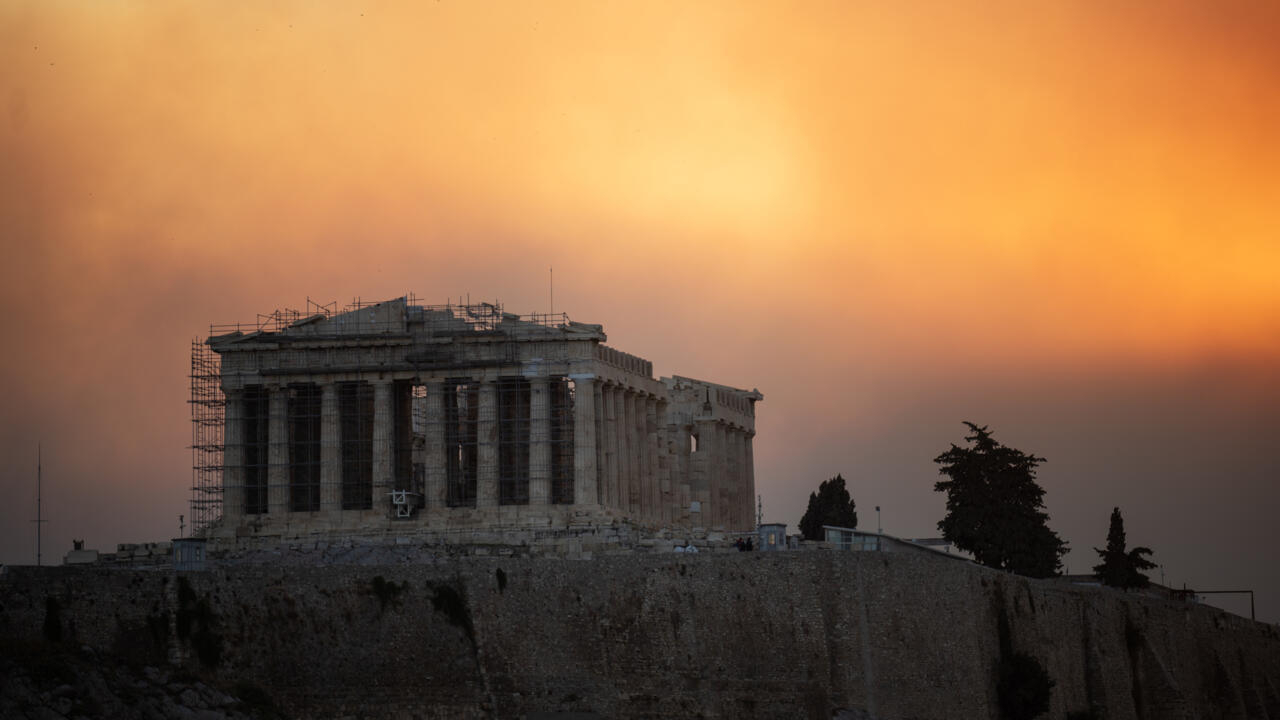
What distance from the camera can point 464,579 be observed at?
73.7 meters

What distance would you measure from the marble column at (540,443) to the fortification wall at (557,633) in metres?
14.3

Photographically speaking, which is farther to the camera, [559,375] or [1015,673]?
[559,375]

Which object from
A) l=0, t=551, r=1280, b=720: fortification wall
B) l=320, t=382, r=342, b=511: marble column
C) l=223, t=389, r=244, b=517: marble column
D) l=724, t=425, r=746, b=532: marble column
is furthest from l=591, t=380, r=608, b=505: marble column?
l=0, t=551, r=1280, b=720: fortification wall

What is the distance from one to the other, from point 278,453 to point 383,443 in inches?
150

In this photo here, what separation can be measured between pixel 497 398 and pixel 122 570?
872 inches

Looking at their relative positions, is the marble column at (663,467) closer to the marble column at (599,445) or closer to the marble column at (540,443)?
the marble column at (599,445)

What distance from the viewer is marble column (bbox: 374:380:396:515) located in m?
90.1

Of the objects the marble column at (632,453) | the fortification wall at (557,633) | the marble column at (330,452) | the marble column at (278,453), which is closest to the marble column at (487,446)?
the marble column at (330,452)

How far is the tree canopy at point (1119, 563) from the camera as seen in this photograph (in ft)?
336

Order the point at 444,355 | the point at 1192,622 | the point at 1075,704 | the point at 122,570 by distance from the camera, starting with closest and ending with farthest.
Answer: the point at 122,570 < the point at 1075,704 < the point at 444,355 < the point at 1192,622

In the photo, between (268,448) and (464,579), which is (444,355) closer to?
(268,448)

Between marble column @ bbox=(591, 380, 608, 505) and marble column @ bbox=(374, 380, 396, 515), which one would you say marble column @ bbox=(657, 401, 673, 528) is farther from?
marble column @ bbox=(374, 380, 396, 515)

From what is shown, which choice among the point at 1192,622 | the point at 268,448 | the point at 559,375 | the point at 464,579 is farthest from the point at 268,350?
the point at 1192,622

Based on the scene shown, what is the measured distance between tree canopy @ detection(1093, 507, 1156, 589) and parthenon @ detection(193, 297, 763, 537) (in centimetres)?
2131
